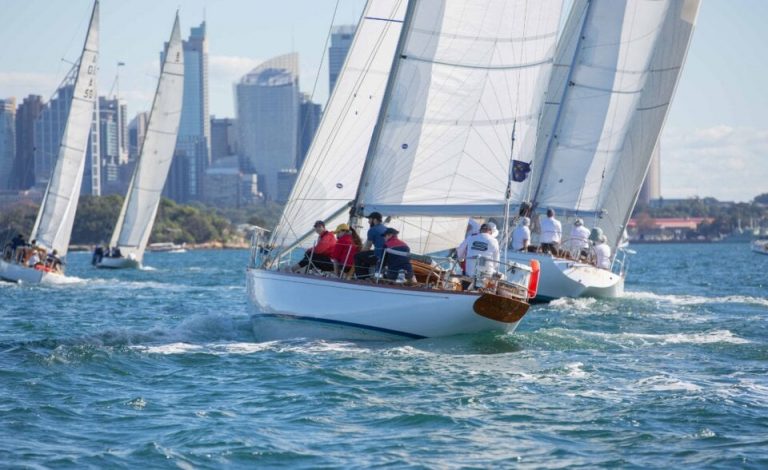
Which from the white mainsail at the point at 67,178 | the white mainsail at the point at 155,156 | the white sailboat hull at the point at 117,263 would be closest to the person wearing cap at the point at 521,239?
the white mainsail at the point at 67,178

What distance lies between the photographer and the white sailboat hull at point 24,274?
135 feet

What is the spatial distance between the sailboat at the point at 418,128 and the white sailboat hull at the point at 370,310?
4 centimetres

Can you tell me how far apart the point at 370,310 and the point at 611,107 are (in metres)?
17.4

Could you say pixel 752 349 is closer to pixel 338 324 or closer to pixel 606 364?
pixel 606 364

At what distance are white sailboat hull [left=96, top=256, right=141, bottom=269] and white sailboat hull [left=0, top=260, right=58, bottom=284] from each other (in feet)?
59.3

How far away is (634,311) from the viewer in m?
26.2

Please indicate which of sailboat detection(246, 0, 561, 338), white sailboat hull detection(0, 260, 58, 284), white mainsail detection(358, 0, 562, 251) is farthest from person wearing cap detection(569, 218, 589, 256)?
white sailboat hull detection(0, 260, 58, 284)

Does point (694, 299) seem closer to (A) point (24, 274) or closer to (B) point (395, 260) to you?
(B) point (395, 260)

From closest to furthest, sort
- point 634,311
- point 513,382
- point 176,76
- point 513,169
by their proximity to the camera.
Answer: point 513,382, point 513,169, point 634,311, point 176,76

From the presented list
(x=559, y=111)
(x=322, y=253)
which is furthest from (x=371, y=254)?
(x=559, y=111)

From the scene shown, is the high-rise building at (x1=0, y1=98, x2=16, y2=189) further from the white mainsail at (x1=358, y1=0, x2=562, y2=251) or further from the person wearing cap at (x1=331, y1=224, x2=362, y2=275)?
the person wearing cap at (x1=331, y1=224, x2=362, y2=275)

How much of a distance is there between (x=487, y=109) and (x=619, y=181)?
47.0ft

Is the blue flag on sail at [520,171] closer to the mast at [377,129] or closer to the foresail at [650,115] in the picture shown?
the mast at [377,129]

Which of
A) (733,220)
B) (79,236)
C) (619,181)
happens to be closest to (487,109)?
(619,181)
